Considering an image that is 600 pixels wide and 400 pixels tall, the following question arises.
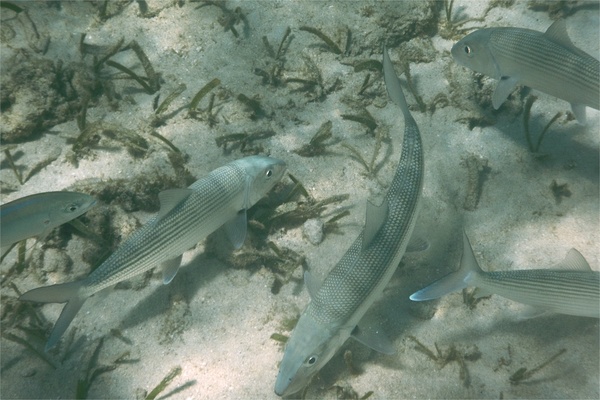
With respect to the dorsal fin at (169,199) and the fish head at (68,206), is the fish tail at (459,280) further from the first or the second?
the fish head at (68,206)

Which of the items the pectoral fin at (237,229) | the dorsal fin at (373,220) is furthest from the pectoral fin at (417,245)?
the pectoral fin at (237,229)

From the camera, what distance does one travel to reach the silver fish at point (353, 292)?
3.02 m

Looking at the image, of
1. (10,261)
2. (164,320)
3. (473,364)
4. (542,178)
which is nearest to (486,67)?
(542,178)

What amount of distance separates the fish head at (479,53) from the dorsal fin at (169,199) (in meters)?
3.58

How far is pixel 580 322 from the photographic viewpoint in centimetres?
375

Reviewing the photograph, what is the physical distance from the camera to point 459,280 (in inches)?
130

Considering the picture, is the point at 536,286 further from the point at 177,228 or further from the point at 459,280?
the point at 177,228

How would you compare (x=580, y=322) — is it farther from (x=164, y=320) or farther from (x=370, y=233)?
(x=164, y=320)

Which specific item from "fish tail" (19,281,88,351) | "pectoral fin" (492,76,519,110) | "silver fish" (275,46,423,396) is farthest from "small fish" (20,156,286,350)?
"pectoral fin" (492,76,519,110)

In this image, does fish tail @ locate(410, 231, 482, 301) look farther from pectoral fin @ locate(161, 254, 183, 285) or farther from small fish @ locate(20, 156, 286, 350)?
pectoral fin @ locate(161, 254, 183, 285)

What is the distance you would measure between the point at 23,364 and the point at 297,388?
2.66 m

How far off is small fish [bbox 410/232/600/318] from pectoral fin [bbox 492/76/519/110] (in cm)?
198

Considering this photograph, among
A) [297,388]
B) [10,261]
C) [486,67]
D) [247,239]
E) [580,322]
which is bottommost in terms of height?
[580,322]

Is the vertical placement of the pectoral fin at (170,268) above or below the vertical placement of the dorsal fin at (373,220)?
below
